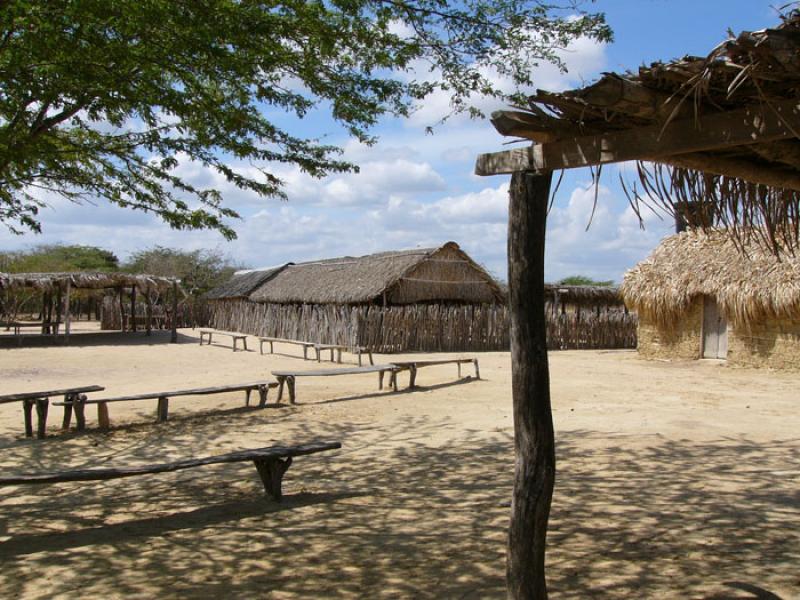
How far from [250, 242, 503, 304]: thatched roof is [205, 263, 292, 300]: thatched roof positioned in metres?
5.20

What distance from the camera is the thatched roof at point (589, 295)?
90.8ft

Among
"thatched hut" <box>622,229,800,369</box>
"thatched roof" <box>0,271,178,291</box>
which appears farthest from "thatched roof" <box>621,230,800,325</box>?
"thatched roof" <box>0,271,178,291</box>

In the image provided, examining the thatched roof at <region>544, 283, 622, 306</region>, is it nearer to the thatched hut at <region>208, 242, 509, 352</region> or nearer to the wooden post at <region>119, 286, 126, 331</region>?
the thatched hut at <region>208, 242, 509, 352</region>

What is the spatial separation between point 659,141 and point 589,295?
25.7 metres

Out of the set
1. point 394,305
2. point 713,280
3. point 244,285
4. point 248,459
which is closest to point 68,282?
point 244,285

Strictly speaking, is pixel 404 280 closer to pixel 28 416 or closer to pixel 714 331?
pixel 714 331

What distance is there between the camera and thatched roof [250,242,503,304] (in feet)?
76.2

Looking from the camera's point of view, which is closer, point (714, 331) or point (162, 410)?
point (162, 410)

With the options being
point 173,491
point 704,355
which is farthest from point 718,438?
point 704,355

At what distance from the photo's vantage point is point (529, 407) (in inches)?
137

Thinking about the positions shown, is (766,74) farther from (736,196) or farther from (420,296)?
(420,296)

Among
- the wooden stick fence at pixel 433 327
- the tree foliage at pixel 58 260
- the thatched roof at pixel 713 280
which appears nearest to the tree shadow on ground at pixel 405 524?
the thatched roof at pixel 713 280

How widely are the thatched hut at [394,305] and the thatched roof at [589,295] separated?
3.49 metres

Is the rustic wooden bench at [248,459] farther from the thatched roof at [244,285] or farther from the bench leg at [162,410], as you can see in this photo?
the thatched roof at [244,285]
